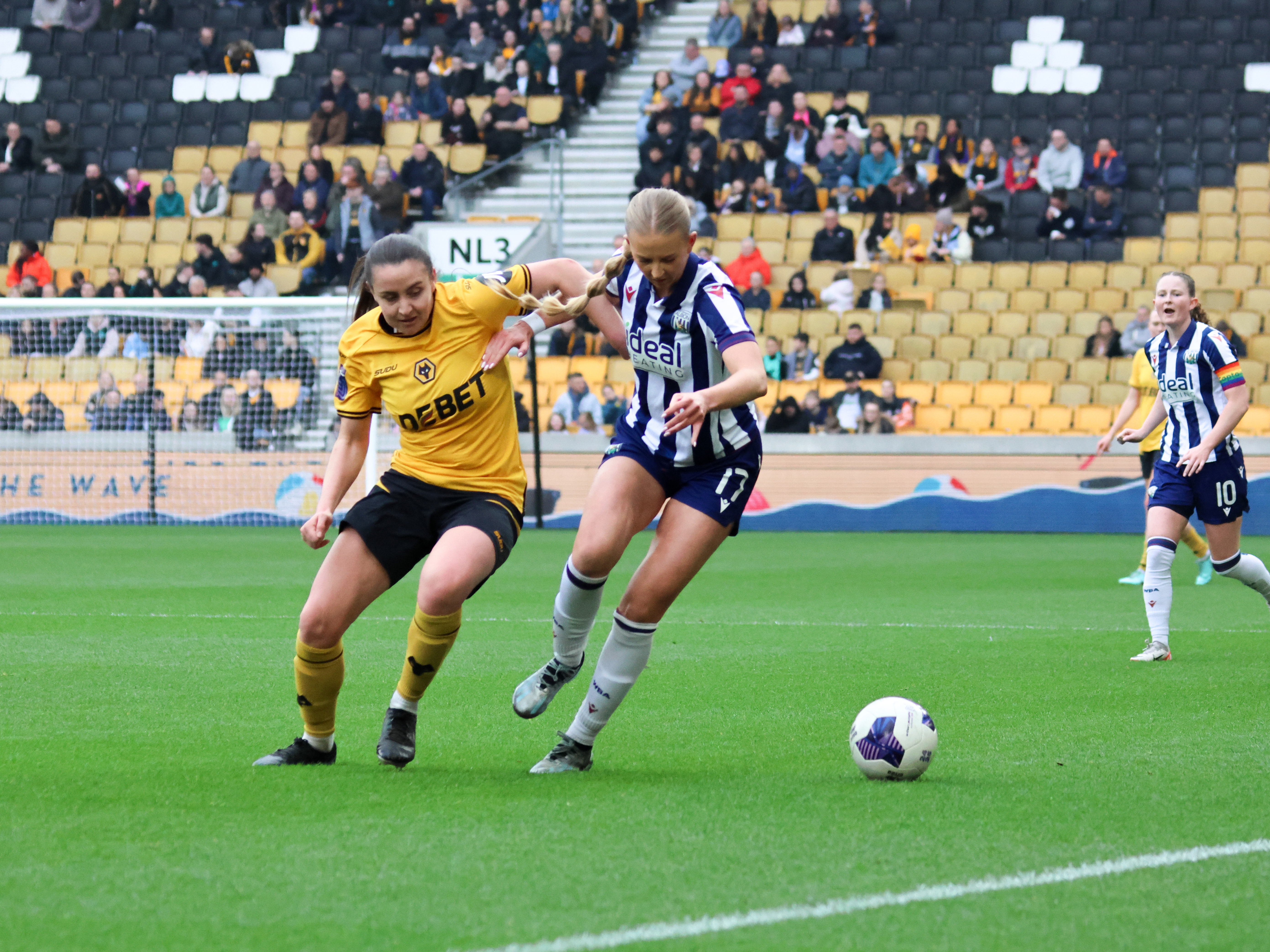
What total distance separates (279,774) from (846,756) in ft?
6.35

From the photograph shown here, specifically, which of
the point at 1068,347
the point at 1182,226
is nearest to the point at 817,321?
the point at 1068,347

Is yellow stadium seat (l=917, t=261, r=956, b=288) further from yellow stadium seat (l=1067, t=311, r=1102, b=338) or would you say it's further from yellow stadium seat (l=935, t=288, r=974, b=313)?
yellow stadium seat (l=1067, t=311, r=1102, b=338)

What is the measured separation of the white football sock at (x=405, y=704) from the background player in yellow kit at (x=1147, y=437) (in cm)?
502

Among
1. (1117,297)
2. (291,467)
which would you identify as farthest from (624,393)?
(1117,297)

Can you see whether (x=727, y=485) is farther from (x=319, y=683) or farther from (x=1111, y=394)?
(x=1111, y=394)

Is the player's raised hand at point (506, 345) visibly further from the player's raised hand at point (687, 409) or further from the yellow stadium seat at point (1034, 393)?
the yellow stadium seat at point (1034, 393)

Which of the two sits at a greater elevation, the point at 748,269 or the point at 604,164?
the point at 604,164

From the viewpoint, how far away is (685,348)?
17.0 ft

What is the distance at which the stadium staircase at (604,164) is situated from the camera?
2519 centimetres

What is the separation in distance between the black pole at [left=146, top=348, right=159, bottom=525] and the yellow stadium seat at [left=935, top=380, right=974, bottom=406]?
996 centimetres

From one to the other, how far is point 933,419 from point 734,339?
643 inches

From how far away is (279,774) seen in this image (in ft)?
16.8

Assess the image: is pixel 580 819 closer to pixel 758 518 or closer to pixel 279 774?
pixel 279 774

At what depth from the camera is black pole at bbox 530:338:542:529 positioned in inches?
756
